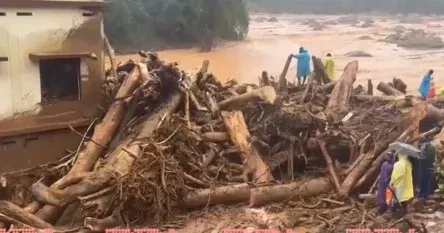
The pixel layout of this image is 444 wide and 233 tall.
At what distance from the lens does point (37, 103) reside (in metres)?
9.75

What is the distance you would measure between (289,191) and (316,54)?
112 ft

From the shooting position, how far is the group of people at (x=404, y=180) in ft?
27.8

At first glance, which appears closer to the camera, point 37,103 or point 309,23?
point 37,103

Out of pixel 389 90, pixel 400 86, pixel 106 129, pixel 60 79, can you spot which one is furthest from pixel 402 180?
pixel 400 86

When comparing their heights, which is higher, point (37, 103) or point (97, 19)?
point (97, 19)

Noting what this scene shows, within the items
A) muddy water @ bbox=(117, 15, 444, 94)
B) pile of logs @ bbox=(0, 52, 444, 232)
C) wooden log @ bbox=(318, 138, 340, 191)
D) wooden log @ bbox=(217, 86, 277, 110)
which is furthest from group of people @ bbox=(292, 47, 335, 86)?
muddy water @ bbox=(117, 15, 444, 94)

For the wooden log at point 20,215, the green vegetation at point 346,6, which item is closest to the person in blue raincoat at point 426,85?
the wooden log at point 20,215

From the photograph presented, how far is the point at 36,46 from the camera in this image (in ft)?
31.4

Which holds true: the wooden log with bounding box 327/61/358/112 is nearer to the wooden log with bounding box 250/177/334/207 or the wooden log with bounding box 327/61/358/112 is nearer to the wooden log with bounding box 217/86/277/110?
the wooden log with bounding box 217/86/277/110

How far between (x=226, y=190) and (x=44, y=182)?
2942mm

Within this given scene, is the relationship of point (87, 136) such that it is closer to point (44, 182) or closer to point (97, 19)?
point (44, 182)

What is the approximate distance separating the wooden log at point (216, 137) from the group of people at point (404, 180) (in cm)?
290

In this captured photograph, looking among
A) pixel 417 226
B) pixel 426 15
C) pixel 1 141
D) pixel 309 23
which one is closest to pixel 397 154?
pixel 417 226

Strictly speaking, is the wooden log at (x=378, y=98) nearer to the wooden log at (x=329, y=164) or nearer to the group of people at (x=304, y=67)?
the group of people at (x=304, y=67)
